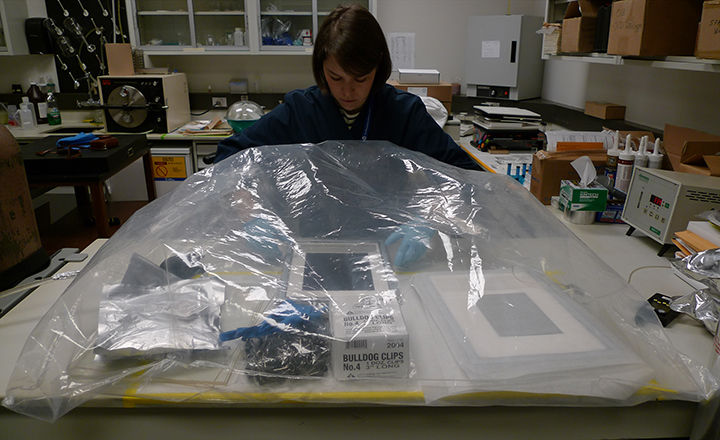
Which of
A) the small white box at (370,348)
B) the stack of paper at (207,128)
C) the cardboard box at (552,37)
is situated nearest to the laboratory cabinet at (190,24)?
the stack of paper at (207,128)

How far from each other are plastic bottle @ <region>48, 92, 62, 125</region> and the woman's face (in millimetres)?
3012

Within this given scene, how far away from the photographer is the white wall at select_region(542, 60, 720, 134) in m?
2.01

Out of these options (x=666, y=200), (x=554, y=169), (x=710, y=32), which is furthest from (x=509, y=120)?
(x=666, y=200)

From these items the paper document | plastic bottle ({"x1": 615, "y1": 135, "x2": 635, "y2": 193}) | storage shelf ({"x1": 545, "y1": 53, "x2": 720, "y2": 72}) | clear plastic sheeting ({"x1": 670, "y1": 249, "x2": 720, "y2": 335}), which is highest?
storage shelf ({"x1": 545, "y1": 53, "x2": 720, "y2": 72})

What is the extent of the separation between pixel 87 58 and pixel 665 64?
385 cm

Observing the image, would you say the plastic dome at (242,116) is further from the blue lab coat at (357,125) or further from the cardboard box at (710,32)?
the cardboard box at (710,32)

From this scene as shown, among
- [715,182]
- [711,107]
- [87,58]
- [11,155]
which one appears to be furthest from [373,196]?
[87,58]

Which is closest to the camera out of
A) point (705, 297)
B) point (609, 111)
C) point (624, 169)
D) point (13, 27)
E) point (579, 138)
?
point (705, 297)

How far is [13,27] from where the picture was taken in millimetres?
3461

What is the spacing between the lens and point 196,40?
11.9 ft

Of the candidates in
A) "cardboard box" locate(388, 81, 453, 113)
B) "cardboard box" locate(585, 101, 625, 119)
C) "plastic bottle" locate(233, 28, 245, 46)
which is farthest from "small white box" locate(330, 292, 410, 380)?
"plastic bottle" locate(233, 28, 245, 46)

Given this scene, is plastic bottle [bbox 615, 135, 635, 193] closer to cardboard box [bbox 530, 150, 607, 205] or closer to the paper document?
cardboard box [bbox 530, 150, 607, 205]

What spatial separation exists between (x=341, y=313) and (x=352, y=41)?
34.6 inches

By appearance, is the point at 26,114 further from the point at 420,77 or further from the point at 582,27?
the point at 582,27
